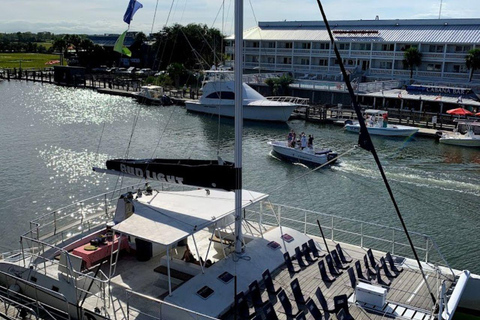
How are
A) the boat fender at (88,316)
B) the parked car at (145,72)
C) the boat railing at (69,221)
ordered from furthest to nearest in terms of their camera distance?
the parked car at (145,72) → the boat railing at (69,221) → the boat fender at (88,316)

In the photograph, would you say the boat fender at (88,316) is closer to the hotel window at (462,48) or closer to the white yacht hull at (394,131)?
the white yacht hull at (394,131)

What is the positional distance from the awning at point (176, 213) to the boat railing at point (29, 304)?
3296 mm

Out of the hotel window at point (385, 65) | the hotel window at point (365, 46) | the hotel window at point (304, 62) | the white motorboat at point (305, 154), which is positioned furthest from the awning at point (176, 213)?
the hotel window at point (304, 62)

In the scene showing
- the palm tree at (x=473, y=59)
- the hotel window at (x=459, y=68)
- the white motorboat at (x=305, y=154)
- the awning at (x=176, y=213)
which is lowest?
the white motorboat at (x=305, y=154)

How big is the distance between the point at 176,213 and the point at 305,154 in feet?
94.9

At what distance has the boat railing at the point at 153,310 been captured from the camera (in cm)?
1274

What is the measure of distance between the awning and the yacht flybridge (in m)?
0.03

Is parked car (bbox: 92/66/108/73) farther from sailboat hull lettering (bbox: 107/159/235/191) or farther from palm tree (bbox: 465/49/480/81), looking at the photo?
sailboat hull lettering (bbox: 107/159/235/191)

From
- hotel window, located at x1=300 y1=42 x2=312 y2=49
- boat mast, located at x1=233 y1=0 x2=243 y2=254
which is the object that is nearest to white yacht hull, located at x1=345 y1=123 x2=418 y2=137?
hotel window, located at x1=300 y1=42 x2=312 y2=49

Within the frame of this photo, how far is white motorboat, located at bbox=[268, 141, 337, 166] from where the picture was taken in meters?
42.7

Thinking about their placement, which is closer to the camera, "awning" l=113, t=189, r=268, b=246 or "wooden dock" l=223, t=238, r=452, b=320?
"wooden dock" l=223, t=238, r=452, b=320

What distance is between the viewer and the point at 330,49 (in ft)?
278

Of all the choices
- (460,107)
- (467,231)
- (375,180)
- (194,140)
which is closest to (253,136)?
(194,140)

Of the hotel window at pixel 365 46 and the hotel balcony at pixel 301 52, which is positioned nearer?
the hotel window at pixel 365 46
